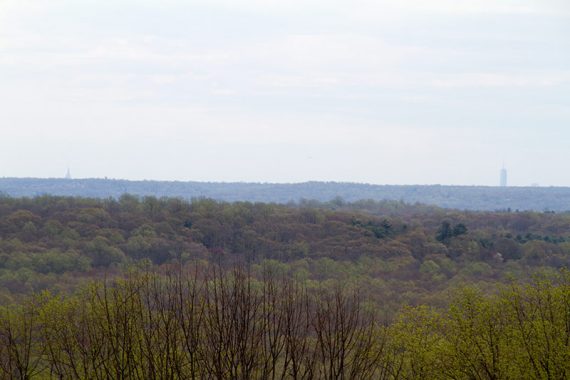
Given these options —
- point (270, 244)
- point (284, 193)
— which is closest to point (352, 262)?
point (270, 244)

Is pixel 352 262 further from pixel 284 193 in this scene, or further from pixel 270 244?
pixel 284 193

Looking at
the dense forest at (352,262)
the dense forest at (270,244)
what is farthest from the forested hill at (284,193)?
the dense forest at (270,244)

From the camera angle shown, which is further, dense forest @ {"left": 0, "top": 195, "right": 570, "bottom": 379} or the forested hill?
the forested hill

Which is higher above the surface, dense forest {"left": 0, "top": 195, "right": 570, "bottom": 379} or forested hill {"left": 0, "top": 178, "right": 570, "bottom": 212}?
forested hill {"left": 0, "top": 178, "right": 570, "bottom": 212}

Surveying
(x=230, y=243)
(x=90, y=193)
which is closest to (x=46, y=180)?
(x=90, y=193)

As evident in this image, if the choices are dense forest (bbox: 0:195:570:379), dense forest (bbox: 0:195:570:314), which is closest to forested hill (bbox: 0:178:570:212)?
dense forest (bbox: 0:195:570:379)

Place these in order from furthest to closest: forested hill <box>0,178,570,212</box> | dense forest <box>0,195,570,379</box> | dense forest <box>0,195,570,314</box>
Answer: forested hill <box>0,178,570,212</box>
dense forest <box>0,195,570,314</box>
dense forest <box>0,195,570,379</box>

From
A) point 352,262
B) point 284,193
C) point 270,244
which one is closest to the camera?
point 352,262

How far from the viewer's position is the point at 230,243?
257ft

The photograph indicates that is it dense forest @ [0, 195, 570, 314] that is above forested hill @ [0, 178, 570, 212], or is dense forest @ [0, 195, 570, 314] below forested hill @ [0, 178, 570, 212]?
below

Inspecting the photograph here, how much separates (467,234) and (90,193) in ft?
334

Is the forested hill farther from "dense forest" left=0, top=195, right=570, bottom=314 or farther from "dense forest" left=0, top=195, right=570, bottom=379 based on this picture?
"dense forest" left=0, top=195, right=570, bottom=314

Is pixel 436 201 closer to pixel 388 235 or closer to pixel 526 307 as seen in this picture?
pixel 388 235

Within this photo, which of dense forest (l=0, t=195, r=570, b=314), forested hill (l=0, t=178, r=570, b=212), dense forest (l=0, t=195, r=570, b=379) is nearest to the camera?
dense forest (l=0, t=195, r=570, b=379)
